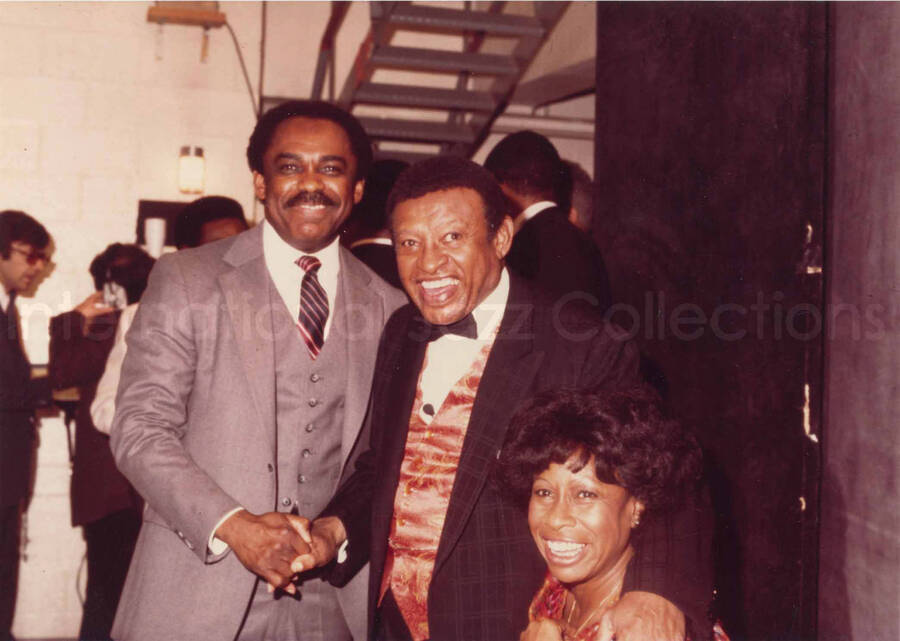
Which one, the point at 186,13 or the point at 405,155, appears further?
the point at 405,155

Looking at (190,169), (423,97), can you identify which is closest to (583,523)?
(423,97)

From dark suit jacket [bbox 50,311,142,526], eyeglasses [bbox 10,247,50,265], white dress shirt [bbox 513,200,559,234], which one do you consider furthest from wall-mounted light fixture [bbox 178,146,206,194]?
white dress shirt [bbox 513,200,559,234]

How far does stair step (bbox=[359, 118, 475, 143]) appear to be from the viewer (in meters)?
6.01

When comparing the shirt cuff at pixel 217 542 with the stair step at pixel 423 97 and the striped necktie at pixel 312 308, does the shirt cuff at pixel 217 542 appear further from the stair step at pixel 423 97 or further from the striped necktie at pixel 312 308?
the stair step at pixel 423 97

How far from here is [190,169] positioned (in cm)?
602

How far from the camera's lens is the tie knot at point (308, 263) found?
2125mm

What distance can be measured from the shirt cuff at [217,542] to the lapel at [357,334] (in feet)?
1.00

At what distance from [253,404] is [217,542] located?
0.30 m

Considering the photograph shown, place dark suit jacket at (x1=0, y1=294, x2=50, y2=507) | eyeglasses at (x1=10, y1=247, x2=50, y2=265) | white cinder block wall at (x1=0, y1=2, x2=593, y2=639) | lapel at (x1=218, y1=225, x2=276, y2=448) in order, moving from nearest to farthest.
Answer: lapel at (x1=218, y1=225, x2=276, y2=448)
dark suit jacket at (x1=0, y1=294, x2=50, y2=507)
eyeglasses at (x1=10, y1=247, x2=50, y2=265)
white cinder block wall at (x1=0, y1=2, x2=593, y2=639)

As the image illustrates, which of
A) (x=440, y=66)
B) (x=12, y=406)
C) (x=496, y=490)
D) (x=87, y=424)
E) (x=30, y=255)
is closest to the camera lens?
(x=496, y=490)

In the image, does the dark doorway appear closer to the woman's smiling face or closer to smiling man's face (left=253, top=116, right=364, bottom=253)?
the woman's smiling face

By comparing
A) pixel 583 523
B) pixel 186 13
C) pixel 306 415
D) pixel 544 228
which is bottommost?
pixel 583 523

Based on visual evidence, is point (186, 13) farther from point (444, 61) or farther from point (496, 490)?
point (496, 490)

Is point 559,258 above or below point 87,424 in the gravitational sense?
above
